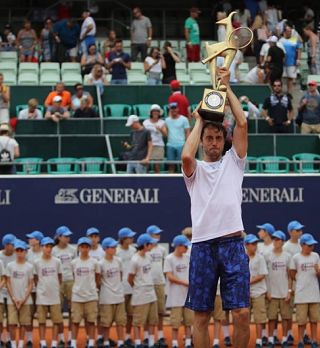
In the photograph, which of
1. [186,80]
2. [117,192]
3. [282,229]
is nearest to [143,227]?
[117,192]

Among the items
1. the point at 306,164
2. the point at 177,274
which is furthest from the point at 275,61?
the point at 177,274

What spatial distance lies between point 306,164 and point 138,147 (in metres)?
2.96

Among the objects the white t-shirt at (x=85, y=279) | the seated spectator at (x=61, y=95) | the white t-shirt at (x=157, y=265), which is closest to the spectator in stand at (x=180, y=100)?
the seated spectator at (x=61, y=95)

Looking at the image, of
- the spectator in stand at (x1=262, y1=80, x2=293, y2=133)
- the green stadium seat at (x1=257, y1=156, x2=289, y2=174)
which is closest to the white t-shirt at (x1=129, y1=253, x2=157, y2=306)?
the green stadium seat at (x1=257, y1=156, x2=289, y2=174)

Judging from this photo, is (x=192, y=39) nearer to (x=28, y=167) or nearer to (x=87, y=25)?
(x=87, y=25)

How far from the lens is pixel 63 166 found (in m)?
20.5

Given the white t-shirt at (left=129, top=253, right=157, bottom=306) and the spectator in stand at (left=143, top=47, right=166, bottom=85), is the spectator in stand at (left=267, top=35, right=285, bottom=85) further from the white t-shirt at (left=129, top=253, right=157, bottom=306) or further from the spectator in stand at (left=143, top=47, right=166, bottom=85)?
the white t-shirt at (left=129, top=253, right=157, bottom=306)

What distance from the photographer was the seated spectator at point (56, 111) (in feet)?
70.2

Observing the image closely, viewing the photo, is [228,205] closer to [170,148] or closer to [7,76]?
[170,148]

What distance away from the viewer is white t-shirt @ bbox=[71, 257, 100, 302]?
57.0 feet

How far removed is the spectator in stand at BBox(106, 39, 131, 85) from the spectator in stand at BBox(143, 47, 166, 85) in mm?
402

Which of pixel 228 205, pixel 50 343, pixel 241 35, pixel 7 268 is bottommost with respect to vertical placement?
pixel 50 343

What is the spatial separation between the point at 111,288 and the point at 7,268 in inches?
59.0

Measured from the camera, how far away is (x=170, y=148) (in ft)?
67.5
